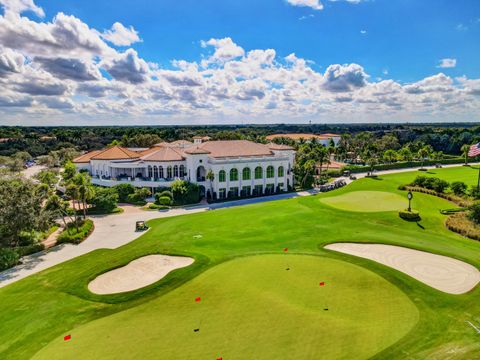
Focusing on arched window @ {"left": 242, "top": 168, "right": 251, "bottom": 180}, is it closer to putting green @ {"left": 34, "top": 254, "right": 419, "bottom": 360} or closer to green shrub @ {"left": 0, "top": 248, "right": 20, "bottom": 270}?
green shrub @ {"left": 0, "top": 248, "right": 20, "bottom": 270}

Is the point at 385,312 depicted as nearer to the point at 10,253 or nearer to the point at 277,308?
the point at 277,308

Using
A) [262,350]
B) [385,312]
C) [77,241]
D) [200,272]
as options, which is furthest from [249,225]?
[262,350]

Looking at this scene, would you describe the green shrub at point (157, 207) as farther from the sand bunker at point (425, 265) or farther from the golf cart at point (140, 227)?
the sand bunker at point (425, 265)

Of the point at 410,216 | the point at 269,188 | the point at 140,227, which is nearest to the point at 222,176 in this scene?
the point at 269,188

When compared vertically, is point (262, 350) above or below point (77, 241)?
above

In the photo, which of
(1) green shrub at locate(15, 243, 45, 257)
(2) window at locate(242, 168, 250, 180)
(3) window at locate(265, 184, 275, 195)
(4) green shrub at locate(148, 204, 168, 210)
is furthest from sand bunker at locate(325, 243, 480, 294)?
(3) window at locate(265, 184, 275, 195)

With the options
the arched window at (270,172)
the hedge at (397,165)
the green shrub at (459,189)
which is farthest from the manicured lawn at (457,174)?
the arched window at (270,172)

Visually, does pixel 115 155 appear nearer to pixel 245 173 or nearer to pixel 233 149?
pixel 233 149

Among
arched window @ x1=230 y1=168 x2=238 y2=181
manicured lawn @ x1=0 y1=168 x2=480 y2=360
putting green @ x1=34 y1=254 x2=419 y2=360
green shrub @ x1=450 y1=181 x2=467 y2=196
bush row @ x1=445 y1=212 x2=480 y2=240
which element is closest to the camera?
putting green @ x1=34 y1=254 x2=419 y2=360
